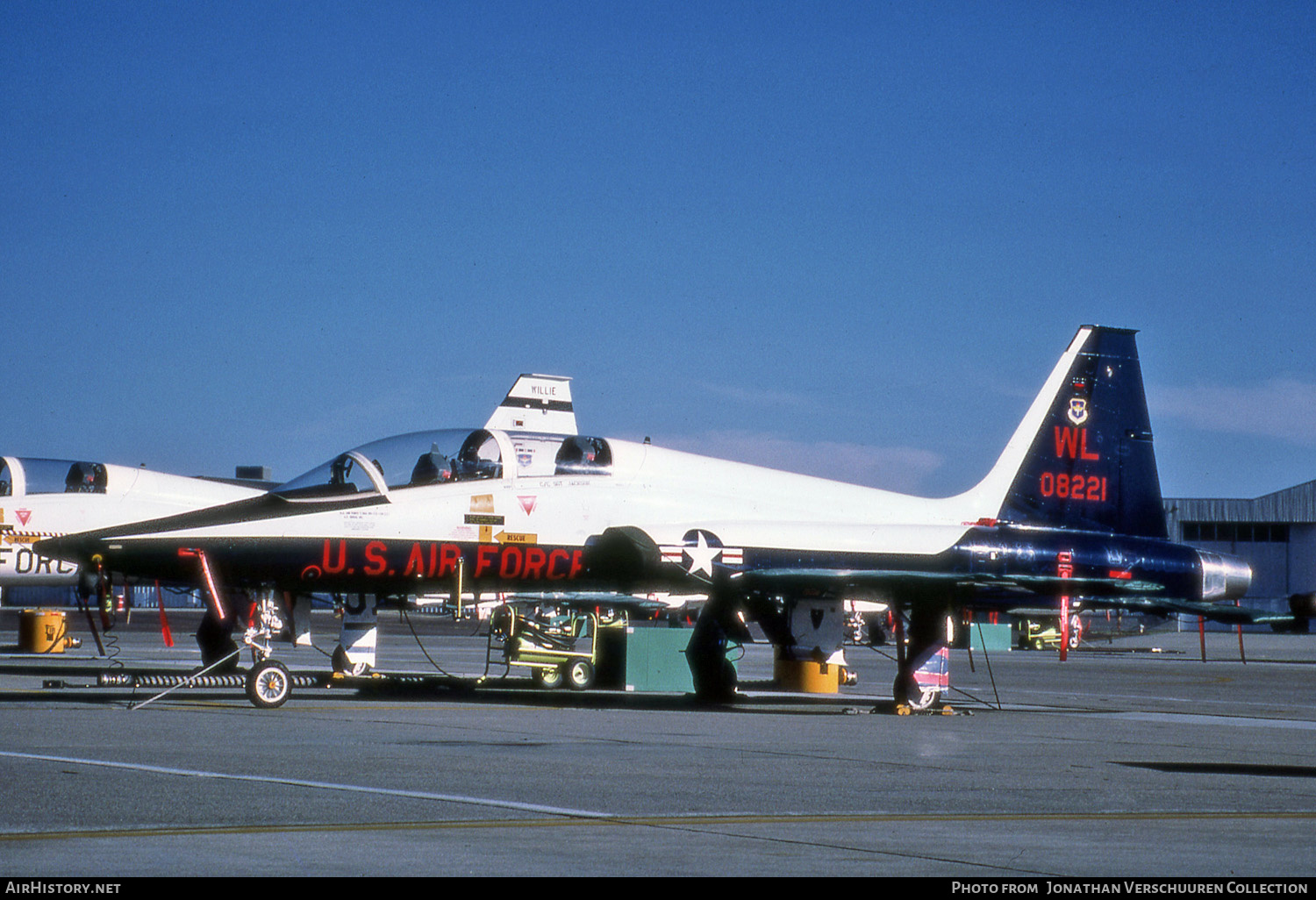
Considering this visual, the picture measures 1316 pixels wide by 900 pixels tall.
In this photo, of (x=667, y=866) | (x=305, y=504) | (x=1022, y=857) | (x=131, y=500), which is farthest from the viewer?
(x=131, y=500)

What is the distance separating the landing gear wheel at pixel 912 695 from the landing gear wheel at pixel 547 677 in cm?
549

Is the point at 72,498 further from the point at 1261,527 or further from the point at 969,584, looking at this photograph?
the point at 1261,527

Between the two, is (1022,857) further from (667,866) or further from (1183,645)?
(1183,645)

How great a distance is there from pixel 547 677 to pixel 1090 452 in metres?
8.40

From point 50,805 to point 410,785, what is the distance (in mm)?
2119


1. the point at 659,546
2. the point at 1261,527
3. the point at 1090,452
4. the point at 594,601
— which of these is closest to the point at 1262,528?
the point at 1261,527

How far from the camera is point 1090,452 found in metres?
21.9

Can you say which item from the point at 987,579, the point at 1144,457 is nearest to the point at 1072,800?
the point at 987,579

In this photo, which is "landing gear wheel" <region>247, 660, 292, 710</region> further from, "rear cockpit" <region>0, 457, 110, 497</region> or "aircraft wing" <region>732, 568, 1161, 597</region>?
"rear cockpit" <region>0, 457, 110, 497</region>

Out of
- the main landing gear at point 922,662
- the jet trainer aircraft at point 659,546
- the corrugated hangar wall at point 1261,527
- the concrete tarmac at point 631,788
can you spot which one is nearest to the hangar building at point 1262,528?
the corrugated hangar wall at point 1261,527

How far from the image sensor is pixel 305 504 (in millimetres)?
16922

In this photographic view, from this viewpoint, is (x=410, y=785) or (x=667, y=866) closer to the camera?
(x=667, y=866)
